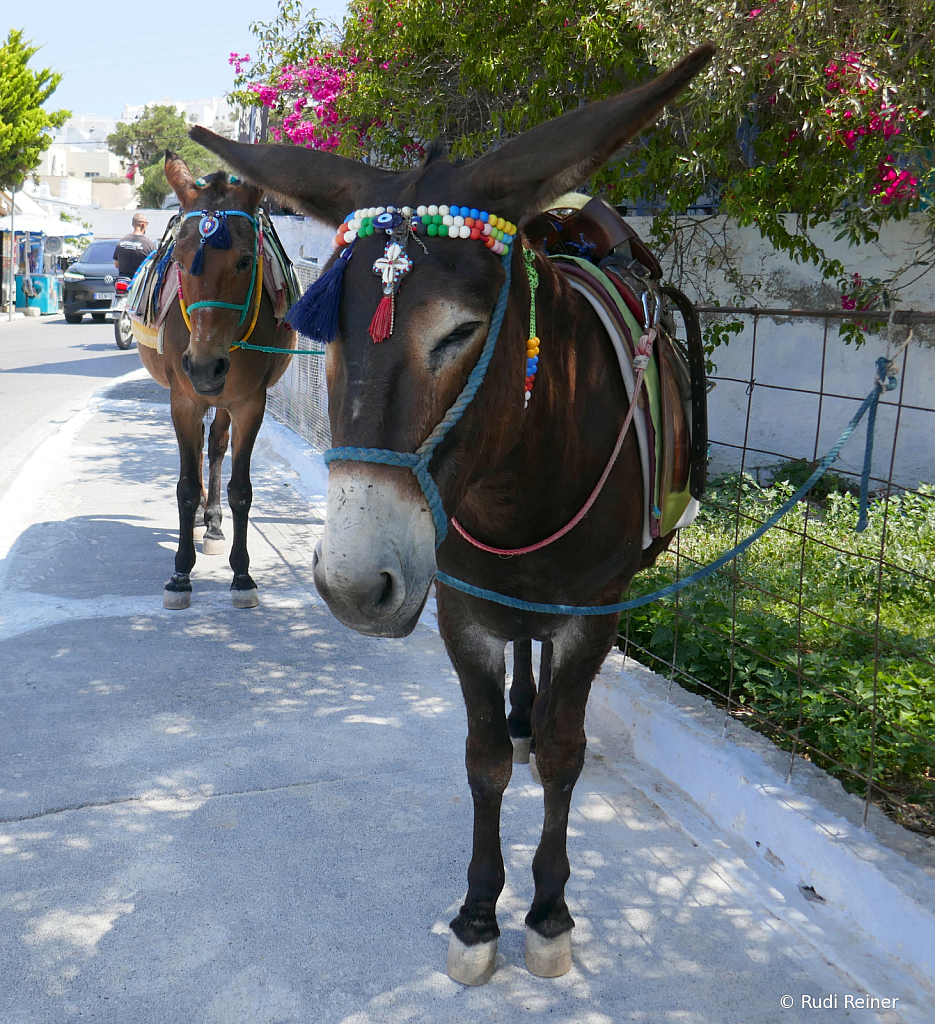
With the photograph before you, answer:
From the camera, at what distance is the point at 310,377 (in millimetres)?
8859

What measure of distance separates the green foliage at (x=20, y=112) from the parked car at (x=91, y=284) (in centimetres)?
875

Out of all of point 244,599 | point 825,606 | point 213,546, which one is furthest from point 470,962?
point 213,546

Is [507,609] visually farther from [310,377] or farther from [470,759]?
[310,377]

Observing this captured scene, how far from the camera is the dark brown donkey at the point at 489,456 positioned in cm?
167

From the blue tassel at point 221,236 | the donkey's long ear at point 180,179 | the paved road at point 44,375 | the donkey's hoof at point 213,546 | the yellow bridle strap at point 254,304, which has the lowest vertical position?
the donkey's hoof at point 213,546

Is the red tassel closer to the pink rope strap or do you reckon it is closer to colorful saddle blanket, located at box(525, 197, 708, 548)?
the pink rope strap

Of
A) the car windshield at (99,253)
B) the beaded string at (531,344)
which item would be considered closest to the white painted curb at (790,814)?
the beaded string at (531,344)

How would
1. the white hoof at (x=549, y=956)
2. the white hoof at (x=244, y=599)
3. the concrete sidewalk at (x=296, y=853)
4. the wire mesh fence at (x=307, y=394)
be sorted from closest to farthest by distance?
the concrete sidewalk at (x=296, y=853), the white hoof at (x=549, y=956), the white hoof at (x=244, y=599), the wire mesh fence at (x=307, y=394)

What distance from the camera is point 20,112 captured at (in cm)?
3069

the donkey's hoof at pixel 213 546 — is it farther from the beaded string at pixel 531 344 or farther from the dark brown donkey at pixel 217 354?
the beaded string at pixel 531 344

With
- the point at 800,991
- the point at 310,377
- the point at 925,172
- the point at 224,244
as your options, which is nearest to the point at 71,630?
the point at 224,244

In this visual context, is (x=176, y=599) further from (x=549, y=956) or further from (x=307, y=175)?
(x=307, y=175)

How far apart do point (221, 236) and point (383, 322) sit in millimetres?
3402

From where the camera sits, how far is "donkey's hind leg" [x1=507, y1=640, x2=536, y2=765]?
366cm
